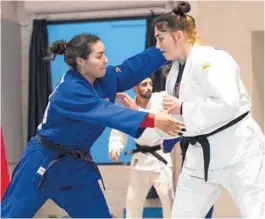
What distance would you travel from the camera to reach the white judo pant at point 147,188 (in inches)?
152

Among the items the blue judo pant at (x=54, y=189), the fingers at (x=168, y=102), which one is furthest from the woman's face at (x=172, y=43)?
the blue judo pant at (x=54, y=189)

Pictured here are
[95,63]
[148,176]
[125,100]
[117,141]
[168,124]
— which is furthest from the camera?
[148,176]

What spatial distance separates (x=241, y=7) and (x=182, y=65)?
221 centimetres

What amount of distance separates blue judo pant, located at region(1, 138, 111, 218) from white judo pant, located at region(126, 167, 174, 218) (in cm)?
138

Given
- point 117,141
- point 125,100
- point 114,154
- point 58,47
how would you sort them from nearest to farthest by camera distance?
point 58,47
point 125,100
point 114,154
point 117,141

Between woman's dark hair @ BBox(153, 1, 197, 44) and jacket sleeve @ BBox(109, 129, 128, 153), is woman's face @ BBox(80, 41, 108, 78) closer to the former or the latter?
woman's dark hair @ BBox(153, 1, 197, 44)

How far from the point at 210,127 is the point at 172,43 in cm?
44

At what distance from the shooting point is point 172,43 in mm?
2371

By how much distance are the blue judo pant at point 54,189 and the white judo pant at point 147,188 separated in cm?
138

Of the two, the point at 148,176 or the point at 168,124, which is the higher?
the point at 168,124

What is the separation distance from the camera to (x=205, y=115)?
2170 mm

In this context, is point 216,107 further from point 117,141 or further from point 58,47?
point 117,141

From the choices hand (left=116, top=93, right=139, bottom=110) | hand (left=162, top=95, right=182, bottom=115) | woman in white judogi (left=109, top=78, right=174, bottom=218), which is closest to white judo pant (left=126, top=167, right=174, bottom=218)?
woman in white judogi (left=109, top=78, right=174, bottom=218)

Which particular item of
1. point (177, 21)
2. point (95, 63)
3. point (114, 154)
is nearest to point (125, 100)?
point (95, 63)
